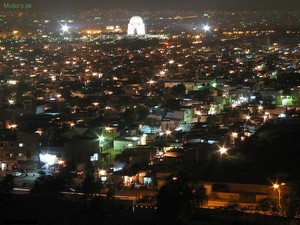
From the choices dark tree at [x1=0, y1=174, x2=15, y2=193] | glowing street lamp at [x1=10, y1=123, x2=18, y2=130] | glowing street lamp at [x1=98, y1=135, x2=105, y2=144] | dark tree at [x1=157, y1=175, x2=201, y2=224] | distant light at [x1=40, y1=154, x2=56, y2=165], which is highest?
glowing street lamp at [x1=10, y1=123, x2=18, y2=130]

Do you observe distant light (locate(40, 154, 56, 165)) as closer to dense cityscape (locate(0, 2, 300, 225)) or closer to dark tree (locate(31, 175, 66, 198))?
dense cityscape (locate(0, 2, 300, 225))

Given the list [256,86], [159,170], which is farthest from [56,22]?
[159,170]

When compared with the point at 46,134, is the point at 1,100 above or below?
above

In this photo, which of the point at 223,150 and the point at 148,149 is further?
the point at 223,150

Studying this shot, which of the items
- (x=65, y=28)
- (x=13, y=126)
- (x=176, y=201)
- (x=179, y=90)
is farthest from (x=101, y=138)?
(x=65, y=28)

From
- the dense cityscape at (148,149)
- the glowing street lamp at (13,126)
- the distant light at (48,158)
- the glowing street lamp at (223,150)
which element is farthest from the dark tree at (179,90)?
the distant light at (48,158)

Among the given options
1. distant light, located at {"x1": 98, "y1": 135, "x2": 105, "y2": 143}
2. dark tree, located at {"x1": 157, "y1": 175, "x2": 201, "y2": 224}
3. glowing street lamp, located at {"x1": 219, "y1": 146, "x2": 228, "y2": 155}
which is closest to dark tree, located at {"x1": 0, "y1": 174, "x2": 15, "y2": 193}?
distant light, located at {"x1": 98, "y1": 135, "x2": 105, "y2": 143}

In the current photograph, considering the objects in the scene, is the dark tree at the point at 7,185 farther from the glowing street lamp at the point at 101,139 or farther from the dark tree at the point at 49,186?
the glowing street lamp at the point at 101,139

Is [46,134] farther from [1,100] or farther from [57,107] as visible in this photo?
[1,100]

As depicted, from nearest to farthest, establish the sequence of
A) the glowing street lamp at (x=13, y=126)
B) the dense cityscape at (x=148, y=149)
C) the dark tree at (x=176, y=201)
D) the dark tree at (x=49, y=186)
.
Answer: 1. the dark tree at (x=176, y=201)
2. the dense cityscape at (x=148, y=149)
3. the dark tree at (x=49, y=186)
4. the glowing street lamp at (x=13, y=126)

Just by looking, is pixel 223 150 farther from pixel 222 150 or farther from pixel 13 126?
pixel 13 126

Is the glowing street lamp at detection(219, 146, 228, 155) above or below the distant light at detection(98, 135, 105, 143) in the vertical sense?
below
